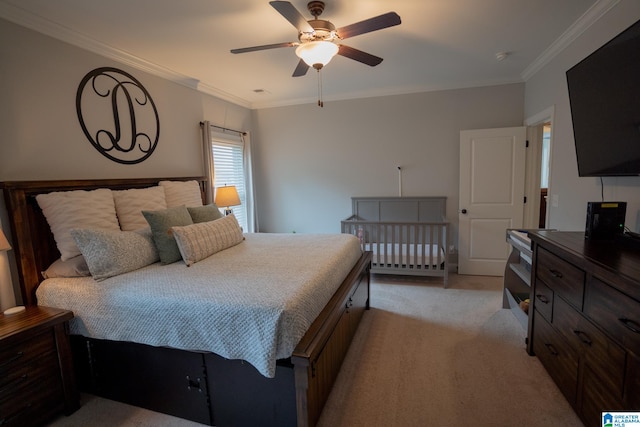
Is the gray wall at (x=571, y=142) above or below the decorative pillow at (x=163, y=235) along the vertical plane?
above

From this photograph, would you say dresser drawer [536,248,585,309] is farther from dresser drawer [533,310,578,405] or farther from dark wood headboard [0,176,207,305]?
dark wood headboard [0,176,207,305]

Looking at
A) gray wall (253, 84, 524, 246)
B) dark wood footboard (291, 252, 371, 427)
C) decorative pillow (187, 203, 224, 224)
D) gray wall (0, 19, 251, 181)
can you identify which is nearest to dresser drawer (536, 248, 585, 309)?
dark wood footboard (291, 252, 371, 427)


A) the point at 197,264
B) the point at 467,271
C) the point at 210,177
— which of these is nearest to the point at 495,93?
the point at 467,271

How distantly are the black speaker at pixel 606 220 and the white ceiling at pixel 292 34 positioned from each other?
1.41 meters

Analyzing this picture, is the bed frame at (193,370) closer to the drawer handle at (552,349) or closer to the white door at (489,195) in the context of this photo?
the drawer handle at (552,349)

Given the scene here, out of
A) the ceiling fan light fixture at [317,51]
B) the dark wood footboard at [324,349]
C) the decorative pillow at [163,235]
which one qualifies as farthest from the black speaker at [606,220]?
the decorative pillow at [163,235]

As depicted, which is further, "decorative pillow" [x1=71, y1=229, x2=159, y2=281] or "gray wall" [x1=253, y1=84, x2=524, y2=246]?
"gray wall" [x1=253, y1=84, x2=524, y2=246]

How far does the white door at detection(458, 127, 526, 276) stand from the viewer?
12.5ft

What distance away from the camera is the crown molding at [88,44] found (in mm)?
2049

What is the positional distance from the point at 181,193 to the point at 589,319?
3264 mm

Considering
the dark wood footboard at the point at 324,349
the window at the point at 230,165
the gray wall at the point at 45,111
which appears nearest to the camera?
the dark wood footboard at the point at 324,349

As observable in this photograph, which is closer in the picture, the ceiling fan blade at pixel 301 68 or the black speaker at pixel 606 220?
the black speaker at pixel 606 220

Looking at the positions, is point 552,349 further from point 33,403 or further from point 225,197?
point 225,197

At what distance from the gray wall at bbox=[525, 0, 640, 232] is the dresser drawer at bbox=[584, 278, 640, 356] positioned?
860mm
